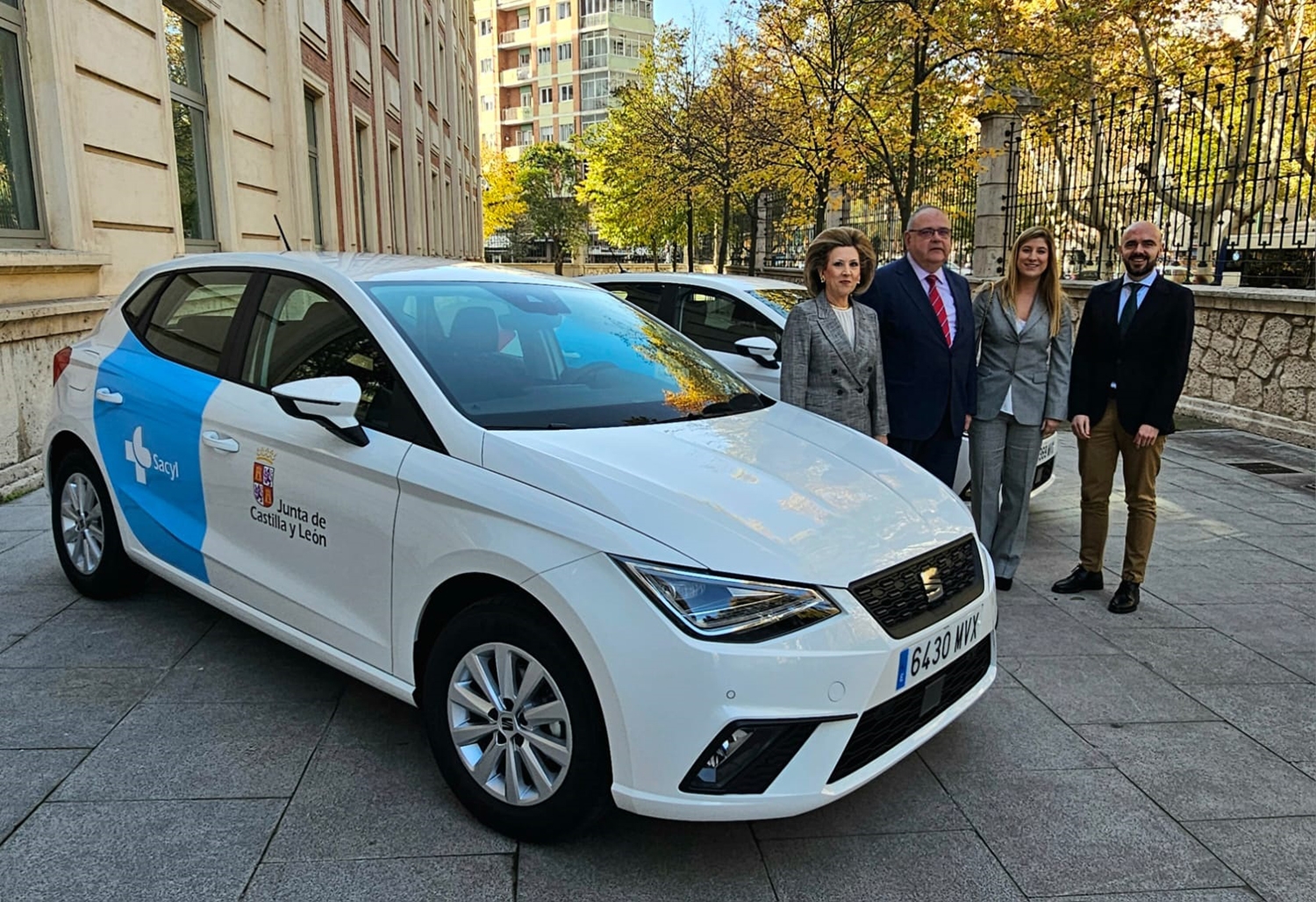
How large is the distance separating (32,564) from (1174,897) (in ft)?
17.4

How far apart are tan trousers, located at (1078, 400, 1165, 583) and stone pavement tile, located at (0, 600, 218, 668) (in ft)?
14.3

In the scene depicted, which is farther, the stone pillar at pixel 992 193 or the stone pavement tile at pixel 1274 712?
the stone pillar at pixel 992 193

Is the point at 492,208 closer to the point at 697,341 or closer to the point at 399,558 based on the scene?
the point at 697,341

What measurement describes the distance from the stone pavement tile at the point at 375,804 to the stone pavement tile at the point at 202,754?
88 millimetres

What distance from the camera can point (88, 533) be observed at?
4.30m

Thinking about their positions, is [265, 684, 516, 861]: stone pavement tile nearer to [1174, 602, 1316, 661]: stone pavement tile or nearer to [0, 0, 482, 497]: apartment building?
[1174, 602, 1316, 661]: stone pavement tile

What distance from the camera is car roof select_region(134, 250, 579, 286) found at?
3441 mm

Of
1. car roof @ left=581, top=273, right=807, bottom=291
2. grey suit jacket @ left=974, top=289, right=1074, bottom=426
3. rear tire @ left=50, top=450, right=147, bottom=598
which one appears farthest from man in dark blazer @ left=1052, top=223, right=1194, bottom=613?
rear tire @ left=50, top=450, right=147, bottom=598

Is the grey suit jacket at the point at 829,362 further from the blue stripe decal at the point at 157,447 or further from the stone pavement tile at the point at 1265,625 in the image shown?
the blue stripe decal at the point at 157,447

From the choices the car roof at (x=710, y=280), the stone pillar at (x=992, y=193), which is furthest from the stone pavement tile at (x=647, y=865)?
the stone pillar at (x=992, y=193)

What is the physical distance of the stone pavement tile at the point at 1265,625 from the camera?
13.9ft

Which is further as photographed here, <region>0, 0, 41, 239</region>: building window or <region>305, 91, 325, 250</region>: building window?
<region>305, 91, 325, 250</region>: building window

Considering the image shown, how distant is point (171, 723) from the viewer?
129 inches

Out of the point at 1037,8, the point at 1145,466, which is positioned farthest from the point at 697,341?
the point at 1037,8
